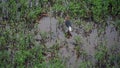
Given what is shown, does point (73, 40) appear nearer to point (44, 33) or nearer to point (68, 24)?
point (68, 24)

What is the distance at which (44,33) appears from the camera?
395 cm

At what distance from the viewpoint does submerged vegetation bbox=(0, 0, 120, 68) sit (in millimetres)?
3607

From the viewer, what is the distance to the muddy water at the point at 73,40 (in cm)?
368

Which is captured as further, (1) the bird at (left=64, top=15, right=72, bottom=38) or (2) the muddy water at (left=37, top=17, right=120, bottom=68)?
(1) the bird at (left=64, top=15, right=72, bottom=38)

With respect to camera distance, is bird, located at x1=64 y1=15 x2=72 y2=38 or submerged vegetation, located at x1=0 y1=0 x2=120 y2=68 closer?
submerged vegetation, located at x1=0 y1=0 x2=120 y2=68

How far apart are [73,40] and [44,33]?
0.45 meters

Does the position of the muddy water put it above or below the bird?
below

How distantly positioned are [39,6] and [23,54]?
39.0 inches

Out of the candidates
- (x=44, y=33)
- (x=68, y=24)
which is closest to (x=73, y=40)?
(x=68, y=24)

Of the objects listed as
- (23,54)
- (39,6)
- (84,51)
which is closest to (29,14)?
(39,6)

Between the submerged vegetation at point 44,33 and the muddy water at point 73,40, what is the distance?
0.16 feet

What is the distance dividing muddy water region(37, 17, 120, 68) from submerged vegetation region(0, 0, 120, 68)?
0.16ft

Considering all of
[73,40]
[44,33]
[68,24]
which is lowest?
[73,40]

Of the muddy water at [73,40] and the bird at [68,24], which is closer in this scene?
the muddy water at [73,40]
